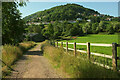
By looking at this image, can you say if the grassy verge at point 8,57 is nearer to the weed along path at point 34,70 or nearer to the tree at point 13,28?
the weed along path at point 34,70

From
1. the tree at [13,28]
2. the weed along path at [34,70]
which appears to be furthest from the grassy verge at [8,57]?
the tree at [13,28]

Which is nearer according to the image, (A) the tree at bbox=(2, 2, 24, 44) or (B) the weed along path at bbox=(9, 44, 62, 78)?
(B) the weed along path at bbox=(9, 44, 62, 78)

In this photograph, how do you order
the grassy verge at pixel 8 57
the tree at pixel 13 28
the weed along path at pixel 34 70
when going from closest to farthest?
the weed along path at pixel 34 70
the grassy verge at pixel 8 57
the tree at pixel 13 28

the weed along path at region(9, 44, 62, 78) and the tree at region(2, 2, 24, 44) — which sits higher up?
the tree at region(2, 2, 24, 44)

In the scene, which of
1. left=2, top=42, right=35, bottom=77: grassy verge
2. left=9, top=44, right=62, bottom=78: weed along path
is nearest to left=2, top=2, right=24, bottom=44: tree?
left=2, top=42, right=35, bottom=77: grassy verge

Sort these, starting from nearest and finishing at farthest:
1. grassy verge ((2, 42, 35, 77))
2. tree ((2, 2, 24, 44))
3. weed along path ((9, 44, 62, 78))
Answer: weed along path ((9, 44, 62, 78)) < grassy verge ((2, 42, 35, 77)) < tree ((2, 2, 24, 44))

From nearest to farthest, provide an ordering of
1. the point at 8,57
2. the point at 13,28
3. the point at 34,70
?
the point at 34,70 < the point at 8,57 < the point at 13,28

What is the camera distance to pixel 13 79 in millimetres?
6094

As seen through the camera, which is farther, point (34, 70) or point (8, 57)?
point (8, 57)

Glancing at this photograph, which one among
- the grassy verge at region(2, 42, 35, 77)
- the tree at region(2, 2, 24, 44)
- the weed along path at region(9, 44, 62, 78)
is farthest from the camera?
the tree at region(2, 2, 24, 44)

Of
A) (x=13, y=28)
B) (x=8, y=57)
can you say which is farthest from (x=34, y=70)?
(x=13, y=28)

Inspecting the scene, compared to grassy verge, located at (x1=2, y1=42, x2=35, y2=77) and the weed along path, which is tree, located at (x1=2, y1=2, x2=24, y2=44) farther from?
the weed along path

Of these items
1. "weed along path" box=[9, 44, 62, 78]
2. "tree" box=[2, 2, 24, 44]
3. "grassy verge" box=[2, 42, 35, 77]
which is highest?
"tree" box=[2, 2, 24, 44]

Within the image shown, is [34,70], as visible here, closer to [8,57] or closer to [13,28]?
[8,57]
